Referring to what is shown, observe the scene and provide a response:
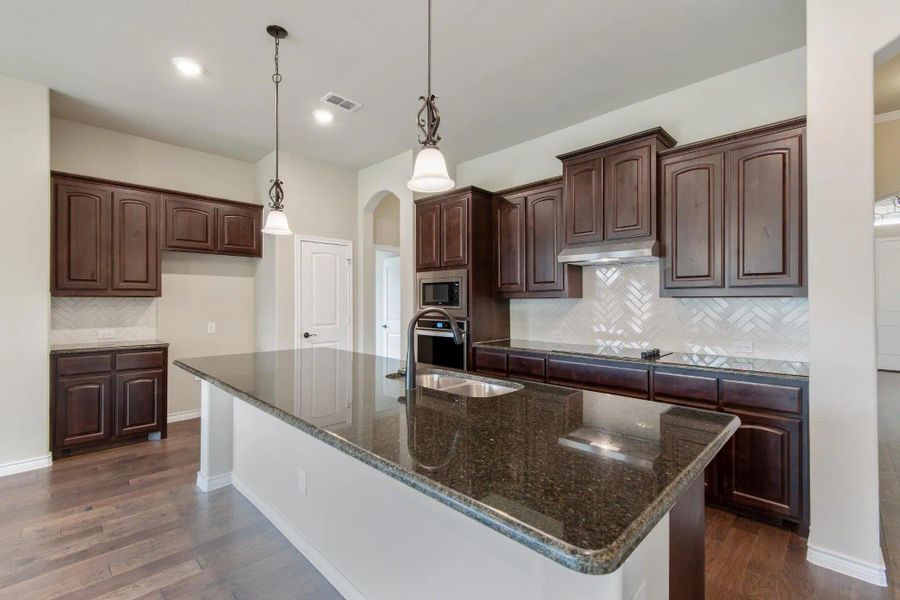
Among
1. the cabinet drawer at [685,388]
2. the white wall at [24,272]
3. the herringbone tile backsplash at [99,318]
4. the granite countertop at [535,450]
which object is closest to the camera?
the granite countertop at [535,450]

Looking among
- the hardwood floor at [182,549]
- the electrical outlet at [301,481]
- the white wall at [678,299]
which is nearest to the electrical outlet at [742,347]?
the white wall at [678,299]

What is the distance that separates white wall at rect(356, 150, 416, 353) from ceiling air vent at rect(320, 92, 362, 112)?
1076mm

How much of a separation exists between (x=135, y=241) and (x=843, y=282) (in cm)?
523

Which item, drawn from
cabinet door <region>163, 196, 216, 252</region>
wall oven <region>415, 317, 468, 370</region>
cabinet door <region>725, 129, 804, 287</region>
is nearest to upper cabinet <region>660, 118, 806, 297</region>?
cabinet door <region>725, 129, 804, 287</region>

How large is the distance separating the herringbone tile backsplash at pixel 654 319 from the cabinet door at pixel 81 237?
3835mm

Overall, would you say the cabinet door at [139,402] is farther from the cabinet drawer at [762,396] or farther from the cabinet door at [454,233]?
the cabinet drawer at [762,396]

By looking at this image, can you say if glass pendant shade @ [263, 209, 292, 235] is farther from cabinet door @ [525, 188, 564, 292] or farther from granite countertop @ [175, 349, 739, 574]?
cabinet door @ [525, 188, 564, 292]

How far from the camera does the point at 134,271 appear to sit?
3.93 m

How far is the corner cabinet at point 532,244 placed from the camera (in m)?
3.66

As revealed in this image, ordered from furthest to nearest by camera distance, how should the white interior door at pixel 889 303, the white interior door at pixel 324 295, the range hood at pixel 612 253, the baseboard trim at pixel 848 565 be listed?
the white interior door at pixel 889 303, the white interior door at pixel 324 295, the range hood at pixel 612 253, the baseboard trim at pixel 848 565

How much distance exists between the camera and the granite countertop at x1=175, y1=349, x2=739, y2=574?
743 millimetres

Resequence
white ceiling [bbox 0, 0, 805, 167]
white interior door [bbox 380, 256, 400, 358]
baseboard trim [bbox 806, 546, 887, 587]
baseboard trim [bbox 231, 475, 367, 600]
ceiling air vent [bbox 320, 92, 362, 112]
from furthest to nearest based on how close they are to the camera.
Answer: white interior door [bbox 380, 256, 400, 358] < ceiling air vent [bbox 320, 92, 362, 112] < white ceiling [bbox 0, 0, 805, 167] < baseboard trim [bbox 806, 546, 887, 587] < baseboard trim [bbox 231, 475, 367, 600]

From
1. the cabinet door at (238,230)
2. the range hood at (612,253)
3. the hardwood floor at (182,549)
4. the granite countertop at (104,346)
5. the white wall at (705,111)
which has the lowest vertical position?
the hardwood floor at (182,549)

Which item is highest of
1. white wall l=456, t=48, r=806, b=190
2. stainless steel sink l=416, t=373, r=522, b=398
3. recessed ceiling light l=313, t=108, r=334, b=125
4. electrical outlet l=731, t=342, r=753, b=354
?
recessed ceiling light l=313, t=108, r=334, b=125
